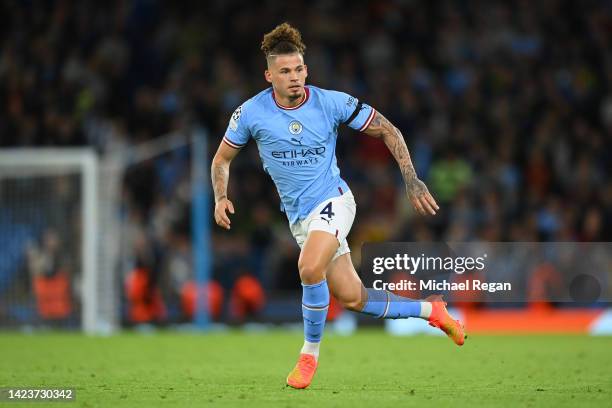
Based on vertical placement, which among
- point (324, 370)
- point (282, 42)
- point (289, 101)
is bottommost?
point (324, 370)

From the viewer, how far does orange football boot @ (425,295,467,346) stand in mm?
8164

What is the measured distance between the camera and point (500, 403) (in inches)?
267

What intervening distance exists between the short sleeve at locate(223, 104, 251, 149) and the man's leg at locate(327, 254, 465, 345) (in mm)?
1056

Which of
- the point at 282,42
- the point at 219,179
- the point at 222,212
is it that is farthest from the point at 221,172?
the point at 282,42

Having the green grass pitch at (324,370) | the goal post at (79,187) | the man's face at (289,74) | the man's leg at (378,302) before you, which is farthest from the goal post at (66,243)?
the man's face at (289,74)

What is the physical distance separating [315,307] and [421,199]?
1030mm

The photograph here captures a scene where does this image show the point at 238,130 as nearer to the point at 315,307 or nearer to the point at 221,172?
the point at 221,172

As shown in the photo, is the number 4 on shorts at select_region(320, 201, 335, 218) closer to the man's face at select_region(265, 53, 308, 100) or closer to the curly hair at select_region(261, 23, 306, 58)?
the man's face at select_region(265, 53, 308, 100)

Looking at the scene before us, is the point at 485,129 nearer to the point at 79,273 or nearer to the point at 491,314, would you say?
the point at 491,314

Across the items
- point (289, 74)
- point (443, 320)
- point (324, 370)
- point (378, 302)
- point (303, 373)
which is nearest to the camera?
point (303, 373)

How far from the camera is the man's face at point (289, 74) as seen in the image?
7.92 m

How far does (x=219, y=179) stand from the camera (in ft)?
26.4

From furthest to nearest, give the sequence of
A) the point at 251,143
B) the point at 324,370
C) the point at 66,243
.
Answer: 1. the point at 251,143
2. the point at 66,243
3. the point at 324,370

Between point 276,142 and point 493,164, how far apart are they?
1028 centimetres
